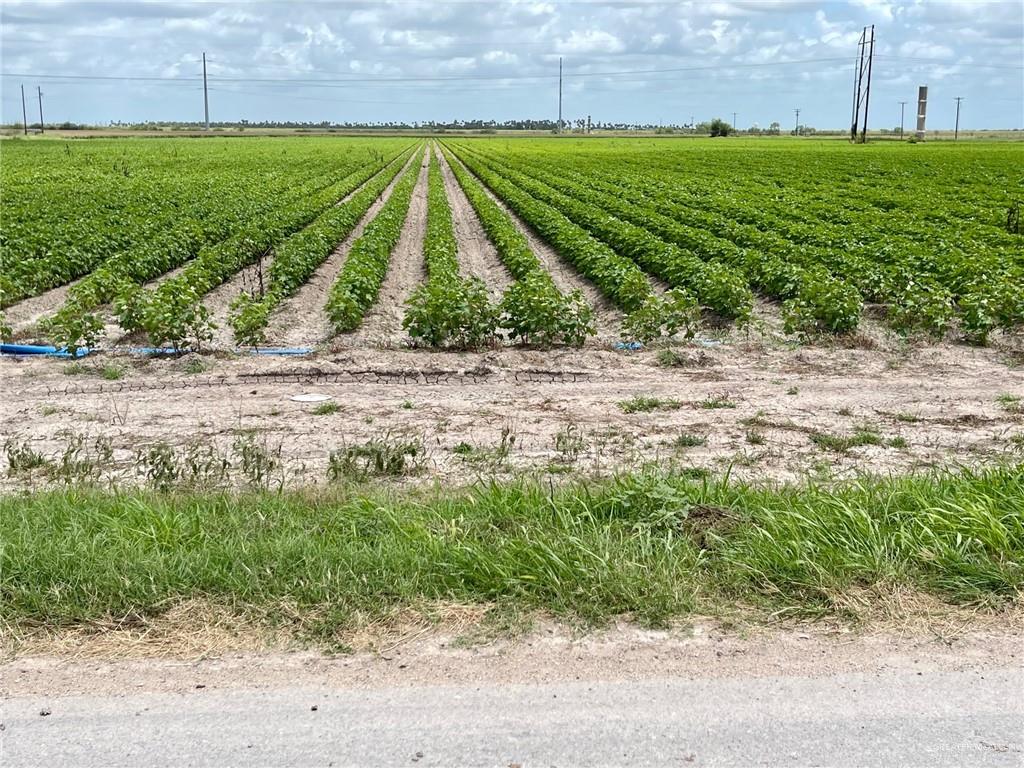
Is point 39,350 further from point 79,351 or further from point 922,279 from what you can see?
point 922,279

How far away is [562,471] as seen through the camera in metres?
6.71

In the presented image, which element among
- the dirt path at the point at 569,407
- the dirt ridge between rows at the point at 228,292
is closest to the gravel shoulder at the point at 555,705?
the dirt path at the point at 569,407

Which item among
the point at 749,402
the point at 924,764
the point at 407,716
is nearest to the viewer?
the point at 924,764

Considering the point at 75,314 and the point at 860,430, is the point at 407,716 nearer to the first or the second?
the point at 860,430

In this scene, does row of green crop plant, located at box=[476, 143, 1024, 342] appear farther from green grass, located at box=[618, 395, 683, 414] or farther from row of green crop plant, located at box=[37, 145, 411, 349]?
row of green crop plant, located at box=[37, 145, 411, 349]

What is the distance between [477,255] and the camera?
21.4 meters

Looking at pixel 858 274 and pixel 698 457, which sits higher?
pixel 858 274

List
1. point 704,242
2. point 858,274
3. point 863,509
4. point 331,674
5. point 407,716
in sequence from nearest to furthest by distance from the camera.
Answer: point 407,716 < point 331,674 < point 863,509 < point 858,274 < point 704,242

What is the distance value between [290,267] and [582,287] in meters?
5.54

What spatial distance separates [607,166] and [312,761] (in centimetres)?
5340

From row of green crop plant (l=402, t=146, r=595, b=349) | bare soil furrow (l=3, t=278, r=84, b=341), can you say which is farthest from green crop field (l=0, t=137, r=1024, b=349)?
bare soil furrow (l=3, t=278, r=84, b=341)

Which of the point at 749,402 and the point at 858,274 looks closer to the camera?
the point at 749,402

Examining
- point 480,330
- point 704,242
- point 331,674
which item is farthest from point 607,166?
point 331,674

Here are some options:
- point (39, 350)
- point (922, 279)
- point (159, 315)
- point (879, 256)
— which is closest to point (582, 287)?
point (879, 256)
